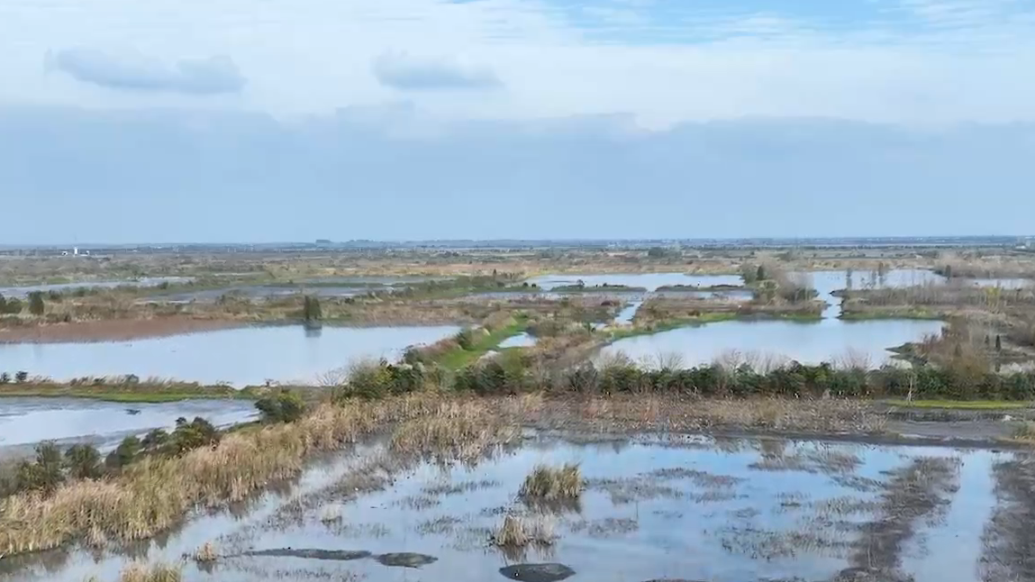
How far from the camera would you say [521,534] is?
12.1 meters

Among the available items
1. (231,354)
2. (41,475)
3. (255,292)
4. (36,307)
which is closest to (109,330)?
(36,307)

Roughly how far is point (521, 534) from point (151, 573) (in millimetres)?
4107

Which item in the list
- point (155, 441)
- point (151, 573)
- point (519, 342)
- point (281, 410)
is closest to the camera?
point (151, 573)

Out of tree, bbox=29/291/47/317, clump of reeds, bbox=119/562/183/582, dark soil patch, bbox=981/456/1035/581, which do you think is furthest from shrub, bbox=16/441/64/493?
tree, bbox=29/291/47/317

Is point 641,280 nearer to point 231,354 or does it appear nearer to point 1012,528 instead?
point 231,354

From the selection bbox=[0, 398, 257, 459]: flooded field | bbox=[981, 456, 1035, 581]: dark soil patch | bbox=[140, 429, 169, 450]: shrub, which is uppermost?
bbox=[140, 429, 169, 450]: shrub

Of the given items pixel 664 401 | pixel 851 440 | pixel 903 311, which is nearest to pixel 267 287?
pixel 903 311

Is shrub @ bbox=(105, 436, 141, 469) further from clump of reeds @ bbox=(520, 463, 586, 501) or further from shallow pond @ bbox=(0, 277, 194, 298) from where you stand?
shallow pond @ bbox=(0, 277, 194, 298)

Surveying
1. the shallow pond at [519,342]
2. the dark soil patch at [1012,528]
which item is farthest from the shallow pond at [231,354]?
the dark soil patch at [1012,528]

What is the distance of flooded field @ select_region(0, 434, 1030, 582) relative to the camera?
11188 millimetres

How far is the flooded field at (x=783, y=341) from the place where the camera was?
87.2ft

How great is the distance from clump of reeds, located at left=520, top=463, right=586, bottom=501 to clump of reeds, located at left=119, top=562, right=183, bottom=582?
5.20 m

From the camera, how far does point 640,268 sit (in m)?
82.6

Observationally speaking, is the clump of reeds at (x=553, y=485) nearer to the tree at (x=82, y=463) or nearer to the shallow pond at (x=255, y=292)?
the tree at (x=82, y=463)
